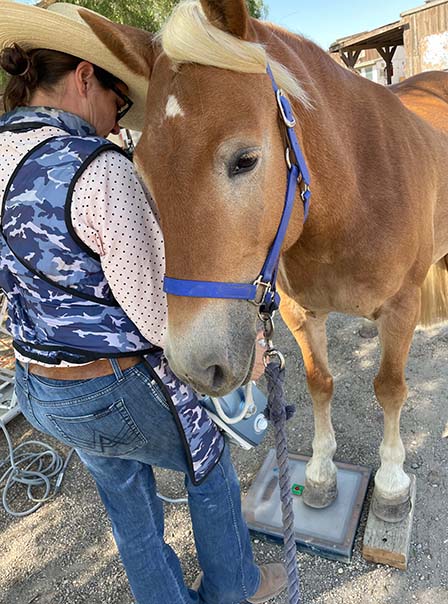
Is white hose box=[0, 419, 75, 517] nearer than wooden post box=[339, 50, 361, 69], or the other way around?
white hose box=[0, 419, 75, 517]

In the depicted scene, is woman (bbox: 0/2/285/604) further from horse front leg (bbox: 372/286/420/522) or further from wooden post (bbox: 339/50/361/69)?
wooden post (bbox: 339/50/361/69)

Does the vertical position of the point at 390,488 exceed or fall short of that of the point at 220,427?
it falls short

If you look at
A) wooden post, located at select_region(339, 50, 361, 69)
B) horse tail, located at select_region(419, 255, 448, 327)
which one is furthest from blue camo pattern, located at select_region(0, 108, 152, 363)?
wooden post, located at select_region(339, 50, 361, 69)

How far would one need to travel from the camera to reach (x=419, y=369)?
3043mm

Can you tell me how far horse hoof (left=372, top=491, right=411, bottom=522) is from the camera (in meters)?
1.92

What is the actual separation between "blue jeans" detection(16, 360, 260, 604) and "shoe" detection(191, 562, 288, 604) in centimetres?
17

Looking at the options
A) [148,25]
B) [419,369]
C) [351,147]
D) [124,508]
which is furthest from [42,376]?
[148,25]

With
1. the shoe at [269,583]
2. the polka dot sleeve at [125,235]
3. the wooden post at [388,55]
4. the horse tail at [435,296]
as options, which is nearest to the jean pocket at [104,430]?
the polka dot sleeve at [125,235]

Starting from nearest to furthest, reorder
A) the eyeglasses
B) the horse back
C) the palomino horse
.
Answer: the palomino horse
the eyeglasses
the horse back

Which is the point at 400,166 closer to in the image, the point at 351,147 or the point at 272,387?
the point at 351,147

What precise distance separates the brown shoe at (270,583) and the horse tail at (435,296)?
1.84m

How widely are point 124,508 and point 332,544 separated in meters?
0.99

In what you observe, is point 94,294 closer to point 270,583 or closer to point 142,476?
point 142,476

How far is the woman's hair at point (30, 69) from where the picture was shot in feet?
3.68
